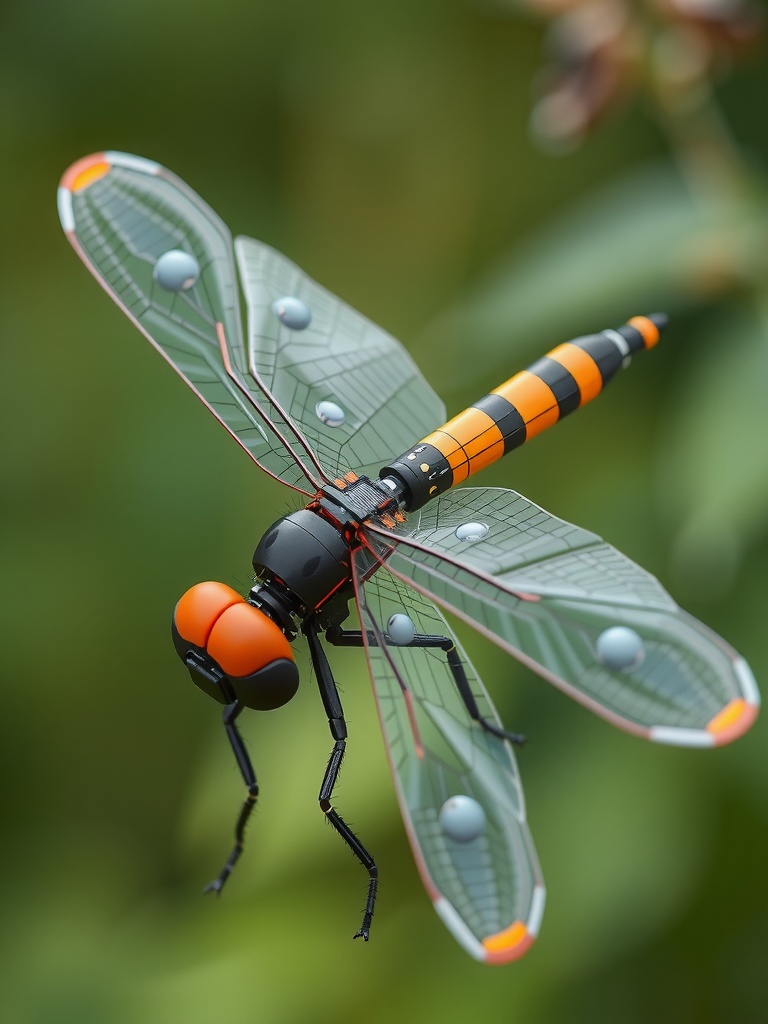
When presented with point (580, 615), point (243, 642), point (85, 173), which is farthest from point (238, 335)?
point (580, 615)

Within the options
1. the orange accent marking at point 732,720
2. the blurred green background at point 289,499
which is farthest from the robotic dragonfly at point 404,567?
the blurred green background at point 289,499

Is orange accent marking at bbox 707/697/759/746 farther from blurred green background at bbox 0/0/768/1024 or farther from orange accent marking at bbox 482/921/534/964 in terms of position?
blurred green background at bbox 0/0/768/1024

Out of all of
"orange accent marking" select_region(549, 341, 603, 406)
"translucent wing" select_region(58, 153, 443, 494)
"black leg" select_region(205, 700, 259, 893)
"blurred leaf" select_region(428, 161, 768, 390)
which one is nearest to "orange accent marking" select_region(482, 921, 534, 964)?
"black leg" select_region(205, 700, 259, 893)

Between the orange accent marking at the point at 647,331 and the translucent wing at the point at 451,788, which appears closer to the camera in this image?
the translucent wing at the point at 451,788

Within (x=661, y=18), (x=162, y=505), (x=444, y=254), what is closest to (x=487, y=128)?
(x=444, y=254)

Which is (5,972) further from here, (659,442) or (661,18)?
(661,18)

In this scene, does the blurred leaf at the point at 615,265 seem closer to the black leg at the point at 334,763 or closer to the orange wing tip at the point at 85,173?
the orange wing tip at the point at 85,173

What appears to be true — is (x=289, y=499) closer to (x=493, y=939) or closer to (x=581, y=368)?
(x=581, y=368)

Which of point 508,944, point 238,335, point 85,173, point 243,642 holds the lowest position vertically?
point 508,944
